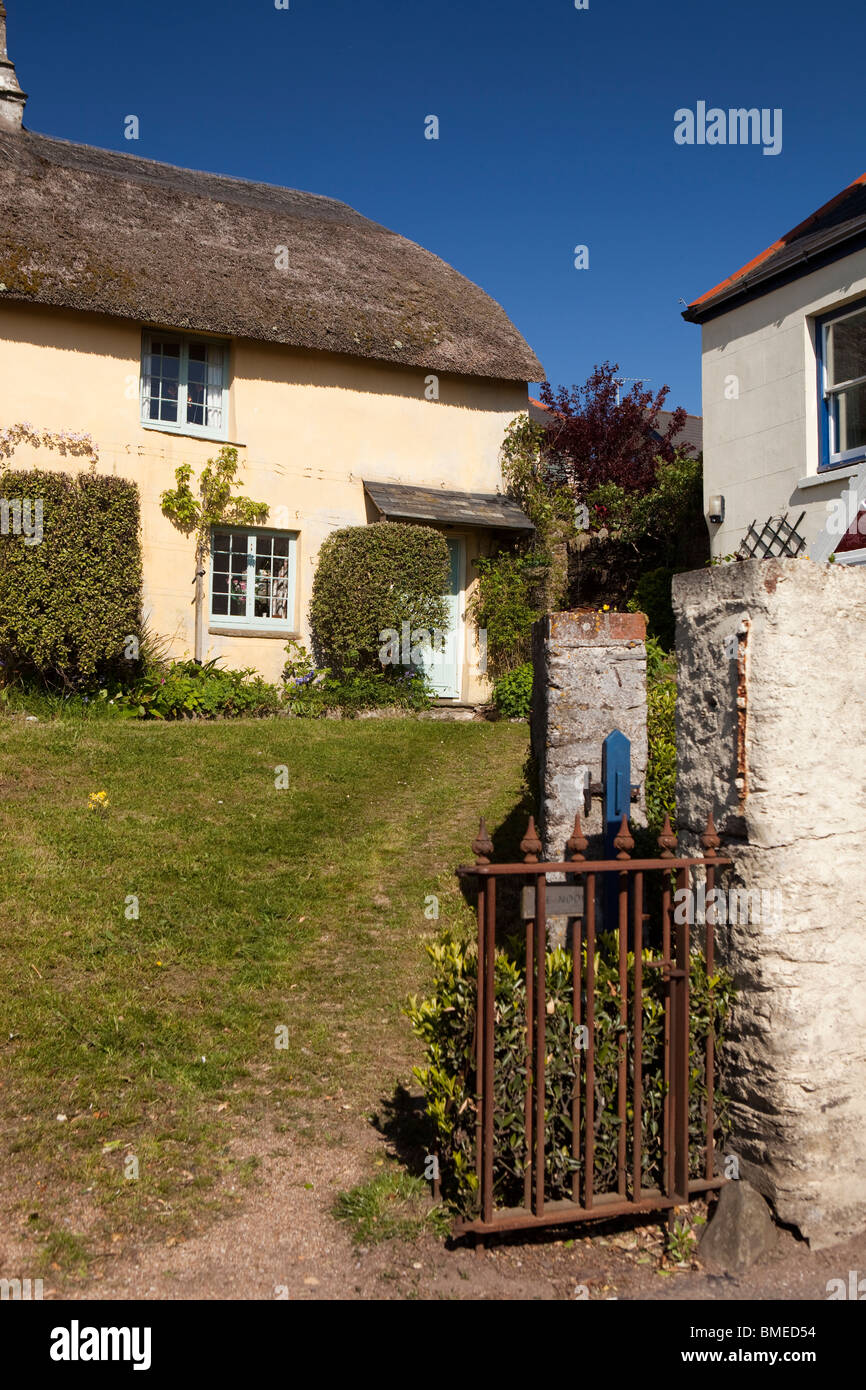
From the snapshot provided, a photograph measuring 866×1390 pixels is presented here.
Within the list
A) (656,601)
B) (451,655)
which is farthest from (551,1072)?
(451,655)

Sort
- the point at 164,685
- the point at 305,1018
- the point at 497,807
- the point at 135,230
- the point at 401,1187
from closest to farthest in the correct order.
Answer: the point at 401,1187 < the point at 305,1018 < the point at 497,807 < the point at 164,685 < the point at 135,230

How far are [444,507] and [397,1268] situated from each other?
1117 cm

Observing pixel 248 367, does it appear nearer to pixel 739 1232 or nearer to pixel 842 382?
pixel 842 382

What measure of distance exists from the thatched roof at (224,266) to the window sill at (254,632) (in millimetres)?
3659

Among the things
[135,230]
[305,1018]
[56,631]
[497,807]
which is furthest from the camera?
[135,230]

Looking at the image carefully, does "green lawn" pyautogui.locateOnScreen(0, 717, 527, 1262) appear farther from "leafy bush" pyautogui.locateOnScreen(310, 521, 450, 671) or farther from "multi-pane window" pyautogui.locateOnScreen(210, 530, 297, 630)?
"multi-pane window" pyautogui.locateOnScreen(210, 530, 297, 630)

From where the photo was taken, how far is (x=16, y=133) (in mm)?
13688

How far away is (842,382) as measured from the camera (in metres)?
10.7

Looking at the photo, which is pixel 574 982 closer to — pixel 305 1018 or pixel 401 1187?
pixel 401 1187

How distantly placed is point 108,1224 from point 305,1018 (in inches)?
67.8

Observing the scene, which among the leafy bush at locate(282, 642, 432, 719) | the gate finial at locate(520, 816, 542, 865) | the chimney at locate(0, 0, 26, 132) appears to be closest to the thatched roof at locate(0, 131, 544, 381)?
the chimney at locate(0, 0, 26, 132)

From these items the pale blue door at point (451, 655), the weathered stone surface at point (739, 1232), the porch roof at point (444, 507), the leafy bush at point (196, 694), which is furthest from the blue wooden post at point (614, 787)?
the pale blue door at point (451, 655)

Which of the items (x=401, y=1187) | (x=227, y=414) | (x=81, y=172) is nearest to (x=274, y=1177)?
(x=401, y=1187)

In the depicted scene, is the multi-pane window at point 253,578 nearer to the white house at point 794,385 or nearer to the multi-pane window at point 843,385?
the white house at point 794,385
